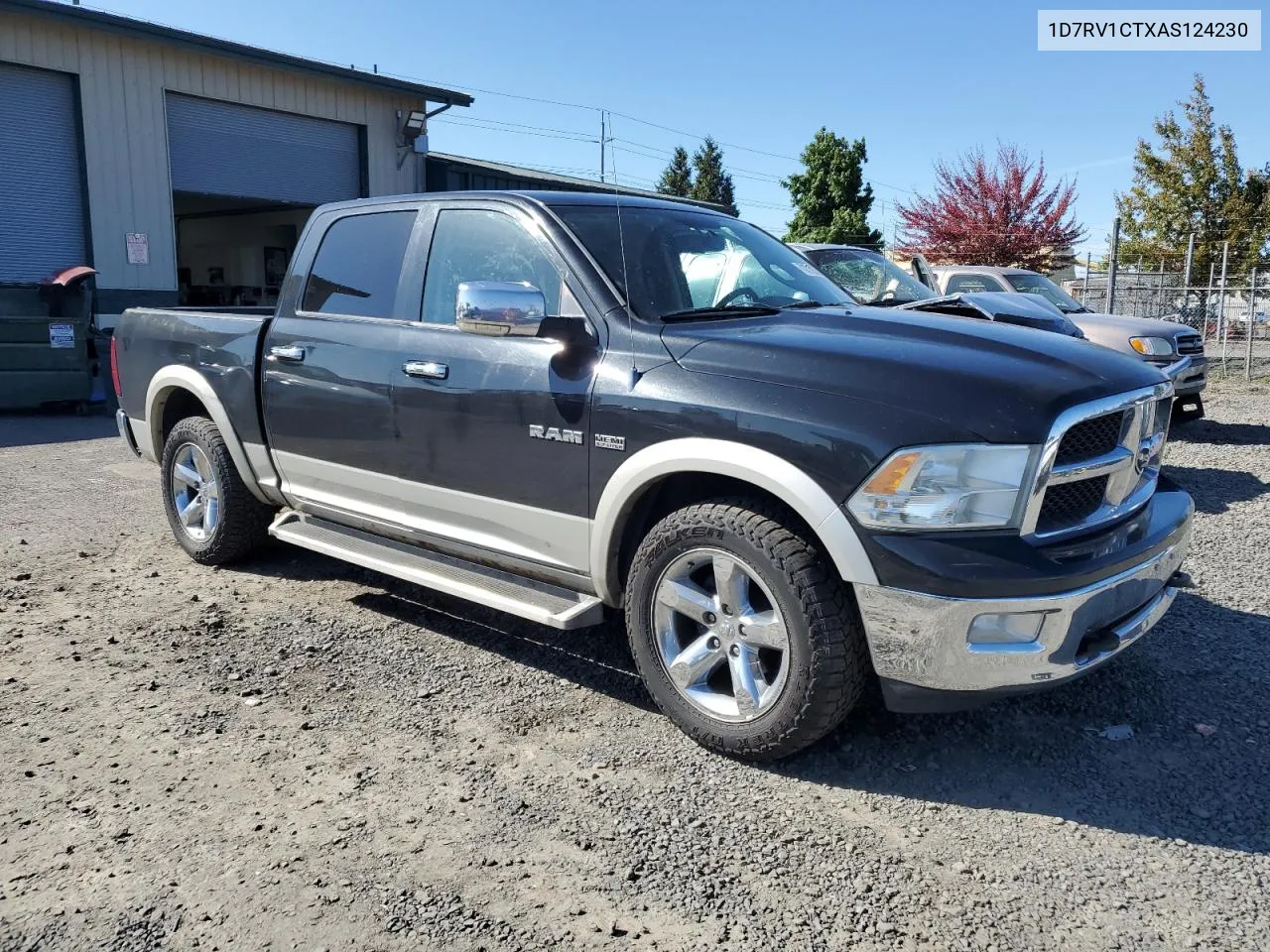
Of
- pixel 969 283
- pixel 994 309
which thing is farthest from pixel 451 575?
pixel 969 283

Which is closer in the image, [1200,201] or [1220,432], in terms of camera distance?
[1220,432]

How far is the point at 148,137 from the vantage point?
1600 cm

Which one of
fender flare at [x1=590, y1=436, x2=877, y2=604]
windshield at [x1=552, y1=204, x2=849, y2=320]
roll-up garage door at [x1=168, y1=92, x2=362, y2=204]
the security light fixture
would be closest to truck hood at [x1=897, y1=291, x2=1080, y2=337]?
windshield at [x1=552, y1=204, x2=849, y2=320]

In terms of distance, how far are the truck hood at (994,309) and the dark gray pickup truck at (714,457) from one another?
816 millimetres

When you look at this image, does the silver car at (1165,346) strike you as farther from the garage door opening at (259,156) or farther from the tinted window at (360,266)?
the garage door opening at (259,156)

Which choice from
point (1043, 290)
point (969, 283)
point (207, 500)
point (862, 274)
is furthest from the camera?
point (1043, 290)

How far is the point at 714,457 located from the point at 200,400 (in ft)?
11.2

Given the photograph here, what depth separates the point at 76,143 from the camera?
15234mm

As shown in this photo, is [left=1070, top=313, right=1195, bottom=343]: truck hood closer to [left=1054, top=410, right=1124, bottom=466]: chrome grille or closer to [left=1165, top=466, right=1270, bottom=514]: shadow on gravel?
[left=1165, top=466, right=1270, bottom=514]: shadow on gravel

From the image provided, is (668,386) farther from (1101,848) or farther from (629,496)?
(1101,848)

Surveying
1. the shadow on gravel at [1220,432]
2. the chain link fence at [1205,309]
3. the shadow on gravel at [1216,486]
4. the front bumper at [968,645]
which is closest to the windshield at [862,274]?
the shadow on gravel at [1216,486]

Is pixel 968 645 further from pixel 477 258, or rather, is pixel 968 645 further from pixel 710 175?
pixel 710 175

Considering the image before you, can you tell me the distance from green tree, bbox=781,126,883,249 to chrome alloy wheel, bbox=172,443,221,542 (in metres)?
27.4

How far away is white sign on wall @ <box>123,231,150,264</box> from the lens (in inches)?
627
